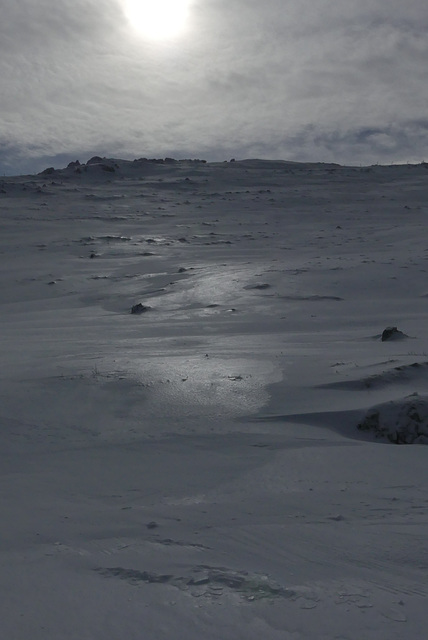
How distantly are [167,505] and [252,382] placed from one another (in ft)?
5.35

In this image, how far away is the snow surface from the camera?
1875 mm

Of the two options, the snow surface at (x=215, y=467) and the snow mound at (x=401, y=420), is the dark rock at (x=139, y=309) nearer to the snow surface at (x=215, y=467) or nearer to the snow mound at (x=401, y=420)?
the snow surface at (x=215, y=467)

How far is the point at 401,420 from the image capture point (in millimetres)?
3340

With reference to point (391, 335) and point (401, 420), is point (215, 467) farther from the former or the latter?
point (391, 335)

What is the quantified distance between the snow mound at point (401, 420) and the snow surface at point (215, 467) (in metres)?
0.02

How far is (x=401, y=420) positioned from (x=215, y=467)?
101 cm

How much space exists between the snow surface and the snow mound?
0.02 meters

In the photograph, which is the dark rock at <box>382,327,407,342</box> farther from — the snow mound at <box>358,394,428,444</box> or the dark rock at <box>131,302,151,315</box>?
the dark rock at <box>131,302,151,315</box>

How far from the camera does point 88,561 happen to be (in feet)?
7.01

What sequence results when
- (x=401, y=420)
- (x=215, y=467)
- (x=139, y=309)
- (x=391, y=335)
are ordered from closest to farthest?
(x=215, y=467) < (x=401, y=420) < (x=391, y=335) < (x=139, y=309)

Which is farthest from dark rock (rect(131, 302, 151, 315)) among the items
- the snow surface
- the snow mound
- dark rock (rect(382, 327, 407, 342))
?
the snow mound

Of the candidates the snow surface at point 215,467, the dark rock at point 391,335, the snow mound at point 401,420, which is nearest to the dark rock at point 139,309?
the snow surface at point 215,467

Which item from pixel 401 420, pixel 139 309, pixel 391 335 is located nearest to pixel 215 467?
pixel 401 420

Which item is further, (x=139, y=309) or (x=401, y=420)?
(x=139, y=309)
